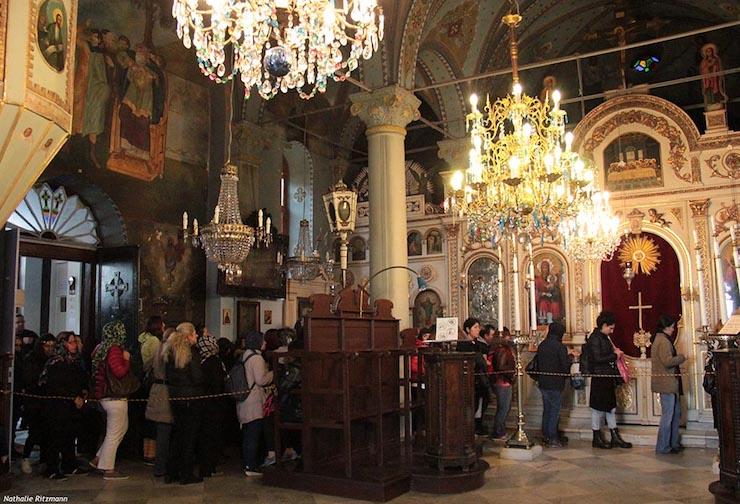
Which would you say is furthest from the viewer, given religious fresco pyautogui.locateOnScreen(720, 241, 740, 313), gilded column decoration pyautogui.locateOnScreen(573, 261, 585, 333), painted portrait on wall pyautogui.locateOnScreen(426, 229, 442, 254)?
painted portrait on wall pyautogui.locateOnScreen(426, 229, 442, 254)

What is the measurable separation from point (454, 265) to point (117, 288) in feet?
22.5

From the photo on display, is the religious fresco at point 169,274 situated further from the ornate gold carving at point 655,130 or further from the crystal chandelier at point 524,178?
the ornate gold carving at point 655,130

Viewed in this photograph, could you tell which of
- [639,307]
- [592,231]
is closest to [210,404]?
[592,231]

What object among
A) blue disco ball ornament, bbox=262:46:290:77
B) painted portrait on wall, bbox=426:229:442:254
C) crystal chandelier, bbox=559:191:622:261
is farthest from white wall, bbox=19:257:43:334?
blue disco ball ornament, bbox=262:46:290:77

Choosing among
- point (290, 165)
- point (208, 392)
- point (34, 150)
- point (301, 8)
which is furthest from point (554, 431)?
point (290, 165)

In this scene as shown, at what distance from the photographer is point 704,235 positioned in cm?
1093

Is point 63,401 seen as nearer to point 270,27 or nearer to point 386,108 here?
point 270,27

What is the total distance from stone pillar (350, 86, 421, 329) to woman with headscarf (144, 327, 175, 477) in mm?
3547

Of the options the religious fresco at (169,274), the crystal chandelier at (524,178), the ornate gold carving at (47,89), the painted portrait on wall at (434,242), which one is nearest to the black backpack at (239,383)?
the ornate gold carving at (47,89)

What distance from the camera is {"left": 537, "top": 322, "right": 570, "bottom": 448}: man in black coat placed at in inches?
314

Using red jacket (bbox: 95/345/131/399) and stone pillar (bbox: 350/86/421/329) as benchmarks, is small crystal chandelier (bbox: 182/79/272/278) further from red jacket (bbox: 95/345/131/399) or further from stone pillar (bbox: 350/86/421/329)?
red jacket (bbox: 95/345/131/399)

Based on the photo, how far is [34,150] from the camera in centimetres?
462

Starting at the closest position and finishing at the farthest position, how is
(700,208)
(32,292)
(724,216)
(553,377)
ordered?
(553,377), (724,216), (700,208), (32,292)

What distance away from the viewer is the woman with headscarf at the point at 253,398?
21.2 feet
